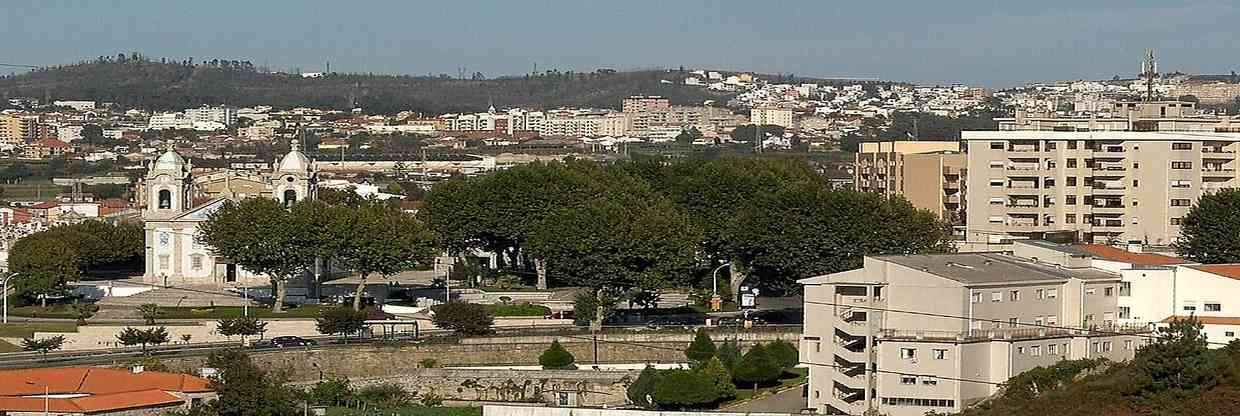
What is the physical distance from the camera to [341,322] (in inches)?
2046

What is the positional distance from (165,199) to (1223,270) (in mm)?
30808

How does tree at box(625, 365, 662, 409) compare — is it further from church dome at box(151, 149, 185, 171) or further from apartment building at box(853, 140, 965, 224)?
apartment building at box(853, 140, 965, 224)

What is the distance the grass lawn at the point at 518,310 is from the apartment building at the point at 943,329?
12.3 meters

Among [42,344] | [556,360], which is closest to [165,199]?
[42,344]

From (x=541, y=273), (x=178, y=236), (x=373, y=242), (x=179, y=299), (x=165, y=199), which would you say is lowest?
(x=179, y=299)

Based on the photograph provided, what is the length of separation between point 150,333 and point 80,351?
2.51 metres

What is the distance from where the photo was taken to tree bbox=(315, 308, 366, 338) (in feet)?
171

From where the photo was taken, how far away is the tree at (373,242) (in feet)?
186

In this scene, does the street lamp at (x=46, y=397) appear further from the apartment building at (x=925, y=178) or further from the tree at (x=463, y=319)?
the apartment building at (x=925, y=178)

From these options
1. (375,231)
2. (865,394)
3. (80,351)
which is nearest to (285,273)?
(375,231)

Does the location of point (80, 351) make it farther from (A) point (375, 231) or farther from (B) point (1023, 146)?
(B) point (1023, 146)

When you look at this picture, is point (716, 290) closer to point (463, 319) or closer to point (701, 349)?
point (463, 319)

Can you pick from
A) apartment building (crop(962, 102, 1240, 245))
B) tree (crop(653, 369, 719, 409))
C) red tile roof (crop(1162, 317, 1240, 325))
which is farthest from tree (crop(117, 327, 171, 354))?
apartment building (crop(962, 102, 1240, 245))

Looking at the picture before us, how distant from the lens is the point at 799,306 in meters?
57.7
